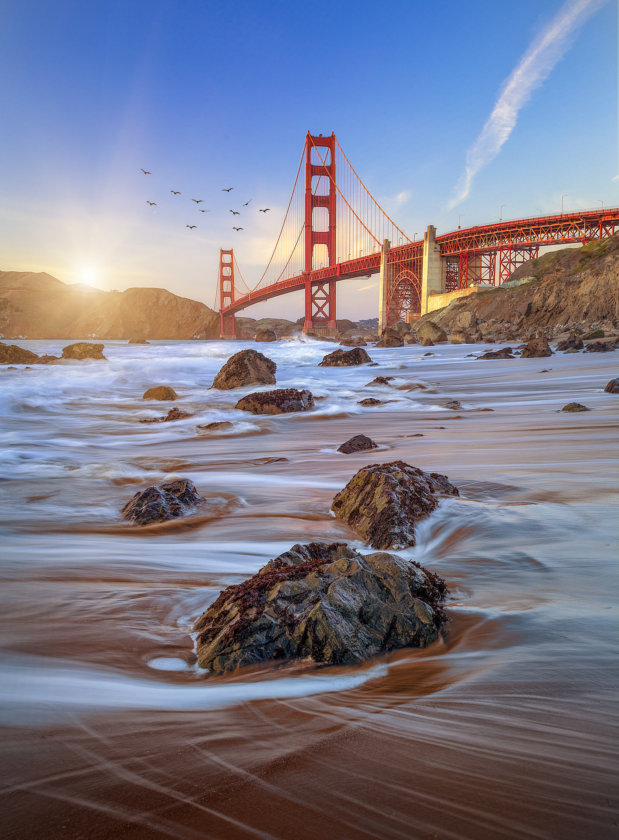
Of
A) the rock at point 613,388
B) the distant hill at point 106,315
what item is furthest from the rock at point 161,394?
the distant hill at point 106,315

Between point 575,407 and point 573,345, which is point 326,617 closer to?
point 575,407

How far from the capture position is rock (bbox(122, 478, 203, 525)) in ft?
11.0

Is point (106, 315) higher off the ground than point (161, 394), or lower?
higher

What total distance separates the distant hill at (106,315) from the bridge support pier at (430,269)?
5012 centimetres

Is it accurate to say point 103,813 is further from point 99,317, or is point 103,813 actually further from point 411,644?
point 99,317

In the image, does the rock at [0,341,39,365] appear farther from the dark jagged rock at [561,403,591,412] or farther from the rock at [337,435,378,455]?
the dark jagged rock at [561,403,591,412]

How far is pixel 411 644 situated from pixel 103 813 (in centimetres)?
94

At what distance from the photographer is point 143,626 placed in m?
1.92

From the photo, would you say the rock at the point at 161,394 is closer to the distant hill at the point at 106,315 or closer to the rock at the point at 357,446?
the rock at the point at 357,446

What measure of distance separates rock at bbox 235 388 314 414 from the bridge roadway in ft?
119

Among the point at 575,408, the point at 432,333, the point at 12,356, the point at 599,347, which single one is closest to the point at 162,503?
the point at 575,408

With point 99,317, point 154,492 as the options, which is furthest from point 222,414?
point 99,317

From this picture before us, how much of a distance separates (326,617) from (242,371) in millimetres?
10641

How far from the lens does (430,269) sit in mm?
42344
